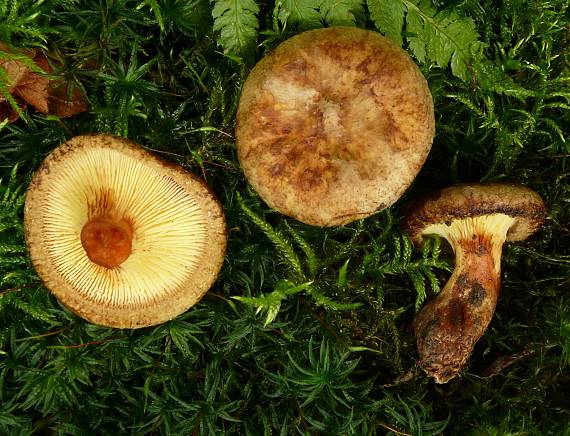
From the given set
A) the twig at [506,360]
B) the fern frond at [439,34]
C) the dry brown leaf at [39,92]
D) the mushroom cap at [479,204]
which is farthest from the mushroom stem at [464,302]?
the dry brown leaf at [39,92]

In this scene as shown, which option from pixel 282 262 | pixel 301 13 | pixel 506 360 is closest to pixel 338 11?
pixel 301 13

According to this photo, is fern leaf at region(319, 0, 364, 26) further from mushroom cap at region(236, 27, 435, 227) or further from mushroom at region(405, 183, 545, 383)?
mushroom at region(405, 183, 545, 383)

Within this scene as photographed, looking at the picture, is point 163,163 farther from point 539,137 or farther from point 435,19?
point 539,137

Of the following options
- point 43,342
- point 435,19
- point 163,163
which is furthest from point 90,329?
point 435,19

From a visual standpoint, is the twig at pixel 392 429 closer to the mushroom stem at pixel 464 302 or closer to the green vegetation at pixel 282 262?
the green vegetation at pixel 282 262

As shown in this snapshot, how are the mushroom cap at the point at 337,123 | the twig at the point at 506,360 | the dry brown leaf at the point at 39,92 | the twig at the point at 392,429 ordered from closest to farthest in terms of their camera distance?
1. the mushroom cap at the point at 337,123
2. the dry brown leaf at the point at 39,92
3. the twig at the point at 392,429
4. the twig at the point at 506,360

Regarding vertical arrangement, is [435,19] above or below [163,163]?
above
